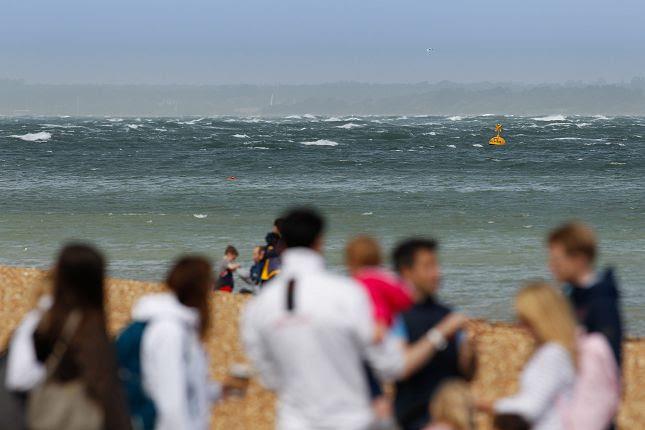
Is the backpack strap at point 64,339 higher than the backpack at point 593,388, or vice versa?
the backpack strap at point 64,339

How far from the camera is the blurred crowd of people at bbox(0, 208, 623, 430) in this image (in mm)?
3854

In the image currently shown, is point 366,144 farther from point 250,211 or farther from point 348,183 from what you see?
point 250,211

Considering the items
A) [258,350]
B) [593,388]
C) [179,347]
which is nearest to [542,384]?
[593,388]

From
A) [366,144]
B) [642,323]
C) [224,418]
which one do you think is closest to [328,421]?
[224,418]

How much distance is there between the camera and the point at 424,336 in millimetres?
4262

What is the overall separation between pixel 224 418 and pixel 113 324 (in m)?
3.62

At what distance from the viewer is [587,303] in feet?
14.5

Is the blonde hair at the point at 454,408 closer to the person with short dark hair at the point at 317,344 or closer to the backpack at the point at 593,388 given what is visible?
the person with short dark hair at the point at 317,344

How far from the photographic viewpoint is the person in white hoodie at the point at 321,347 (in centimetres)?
395

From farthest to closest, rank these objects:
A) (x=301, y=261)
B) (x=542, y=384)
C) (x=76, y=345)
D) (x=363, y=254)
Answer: (x=363, y=254) < (x=301, y=261) < (x=542, y=384) < (x=76, y=345)

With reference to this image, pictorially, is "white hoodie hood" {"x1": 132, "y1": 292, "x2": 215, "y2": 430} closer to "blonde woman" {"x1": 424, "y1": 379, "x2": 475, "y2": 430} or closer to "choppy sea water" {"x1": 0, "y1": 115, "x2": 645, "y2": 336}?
"blonde woman" {"x1": 424, "y1": 379, "x2": 475, "y2": 430}

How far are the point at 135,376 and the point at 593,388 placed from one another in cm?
172

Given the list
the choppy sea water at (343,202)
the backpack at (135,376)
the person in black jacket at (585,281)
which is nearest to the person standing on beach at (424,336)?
the person in black jacket at (585,281)

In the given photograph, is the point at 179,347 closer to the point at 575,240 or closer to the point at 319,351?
the point at 319,351
